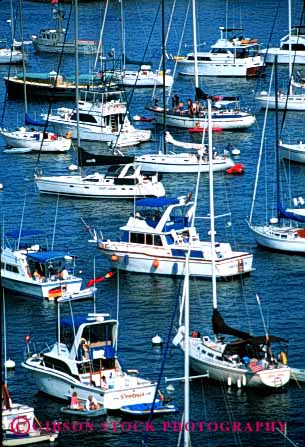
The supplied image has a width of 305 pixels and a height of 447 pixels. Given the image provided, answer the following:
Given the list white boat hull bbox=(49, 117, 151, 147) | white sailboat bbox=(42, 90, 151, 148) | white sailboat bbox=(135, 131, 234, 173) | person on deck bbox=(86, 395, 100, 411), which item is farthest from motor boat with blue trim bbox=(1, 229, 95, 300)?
white sailboat bbox=(42, 90, 151, 148)

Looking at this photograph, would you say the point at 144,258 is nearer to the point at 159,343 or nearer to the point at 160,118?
the point at 159,343

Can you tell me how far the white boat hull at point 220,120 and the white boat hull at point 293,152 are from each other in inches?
384

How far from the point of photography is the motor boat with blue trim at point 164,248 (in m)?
80.4

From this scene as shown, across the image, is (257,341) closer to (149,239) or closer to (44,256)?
(44,256)

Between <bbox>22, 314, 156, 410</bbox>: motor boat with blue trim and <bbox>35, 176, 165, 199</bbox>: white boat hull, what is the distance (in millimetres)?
28694

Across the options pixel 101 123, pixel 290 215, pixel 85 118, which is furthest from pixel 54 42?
pixel 290 215

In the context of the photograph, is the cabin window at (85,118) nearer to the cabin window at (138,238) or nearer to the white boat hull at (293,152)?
the white boat hull at (293,152)

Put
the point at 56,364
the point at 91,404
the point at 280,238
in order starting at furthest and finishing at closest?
the point at 280,238
the point at 56,364
the point at 91,404

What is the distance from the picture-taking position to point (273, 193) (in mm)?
97000

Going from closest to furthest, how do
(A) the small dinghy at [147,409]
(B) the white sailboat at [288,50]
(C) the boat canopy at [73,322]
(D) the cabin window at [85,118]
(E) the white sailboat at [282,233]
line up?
(A) the small dinghy at [147,409], (C) the boat canopy at [73,322], (E) the white sailboat at [282,233], (D) the cabin window at [85,118], (B) the white sailboat at [288,50]

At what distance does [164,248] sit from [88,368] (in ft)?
55.3

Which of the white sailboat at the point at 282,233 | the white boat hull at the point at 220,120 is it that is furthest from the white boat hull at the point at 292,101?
the white sailboat at the point at 282,233

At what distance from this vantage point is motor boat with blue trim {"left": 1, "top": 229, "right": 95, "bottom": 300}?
3059 inches

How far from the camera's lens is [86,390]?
64562 millimetres
